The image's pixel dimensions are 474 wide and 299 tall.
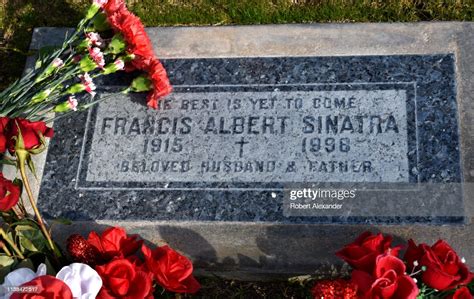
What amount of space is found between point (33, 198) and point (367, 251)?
150 centimetres

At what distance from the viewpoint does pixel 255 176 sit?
3.08m

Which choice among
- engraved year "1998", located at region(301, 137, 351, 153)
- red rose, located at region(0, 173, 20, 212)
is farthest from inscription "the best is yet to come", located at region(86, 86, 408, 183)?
red rose, located at region(0, 173, 20, 212)

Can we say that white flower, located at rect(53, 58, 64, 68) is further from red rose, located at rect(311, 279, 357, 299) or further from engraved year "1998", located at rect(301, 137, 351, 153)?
red rose, located at rect(311, 279, 357, 299)

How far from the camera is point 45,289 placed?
2297 millimetres

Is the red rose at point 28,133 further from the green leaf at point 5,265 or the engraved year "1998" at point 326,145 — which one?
the engraved year "1998" at point 326,145

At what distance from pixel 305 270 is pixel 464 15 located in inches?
71.1

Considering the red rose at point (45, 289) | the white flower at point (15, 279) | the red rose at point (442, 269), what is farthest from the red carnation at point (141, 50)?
the red rose at point (442, 269)

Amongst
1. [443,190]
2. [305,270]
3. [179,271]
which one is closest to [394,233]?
[443,190]

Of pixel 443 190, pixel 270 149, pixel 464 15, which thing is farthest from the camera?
pixel 464 15

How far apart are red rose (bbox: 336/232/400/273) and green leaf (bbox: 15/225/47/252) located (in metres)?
1.26

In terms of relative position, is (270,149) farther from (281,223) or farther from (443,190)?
(443,190)

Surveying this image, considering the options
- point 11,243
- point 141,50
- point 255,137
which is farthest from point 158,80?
point 11,243

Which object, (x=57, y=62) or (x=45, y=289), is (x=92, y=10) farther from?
(x=45, y=289)

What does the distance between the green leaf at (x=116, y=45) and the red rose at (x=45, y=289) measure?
1.24 m
